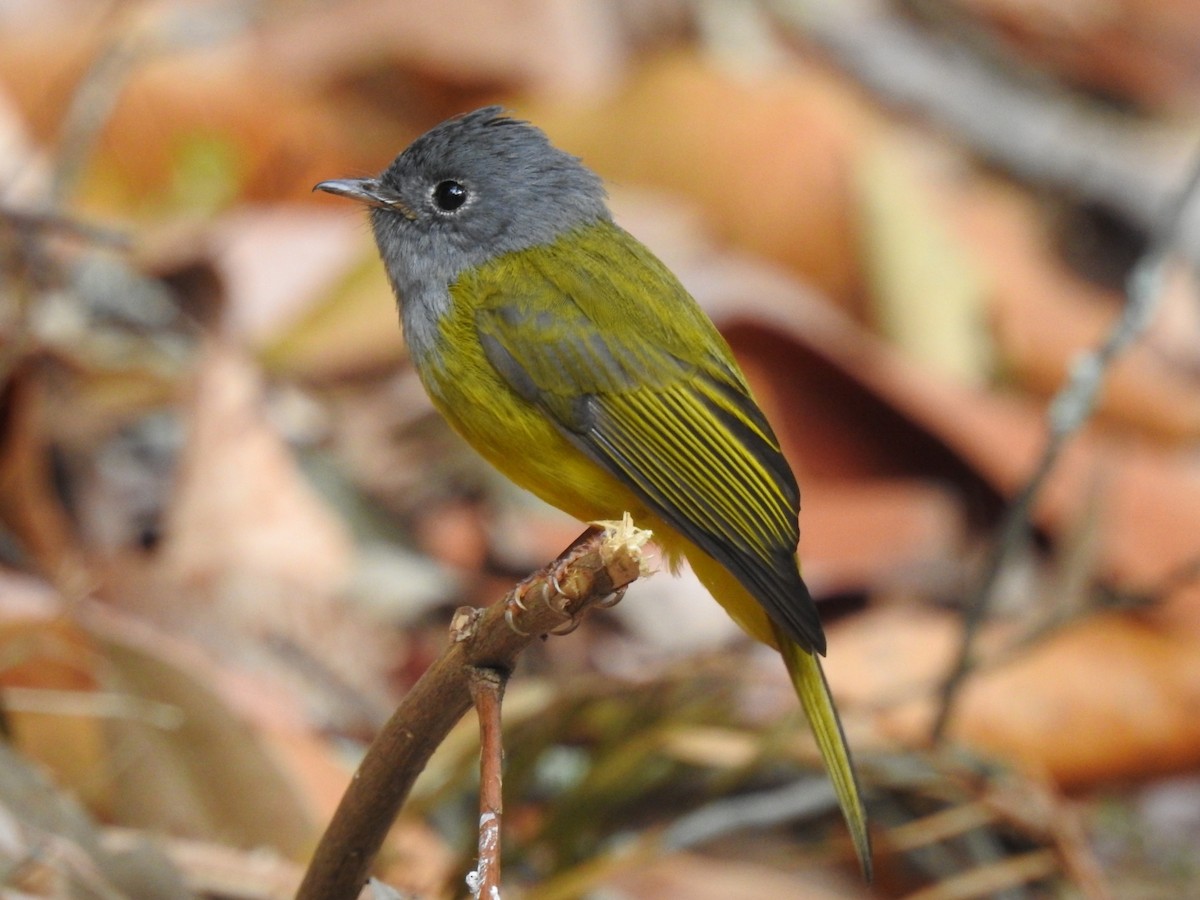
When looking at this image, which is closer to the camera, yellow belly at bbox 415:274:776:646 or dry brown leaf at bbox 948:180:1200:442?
yellow belly at bbox 415:274:776:646

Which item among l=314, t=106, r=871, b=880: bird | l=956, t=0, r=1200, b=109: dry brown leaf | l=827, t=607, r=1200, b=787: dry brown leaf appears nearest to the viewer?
l=314, t=106, r=871, b=880: bird

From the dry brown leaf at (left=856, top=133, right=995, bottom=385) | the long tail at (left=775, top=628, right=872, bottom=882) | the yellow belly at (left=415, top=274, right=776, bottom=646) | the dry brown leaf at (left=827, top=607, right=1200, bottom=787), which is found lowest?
the long tail at (left=775, top=628, right=872, bottom=882)

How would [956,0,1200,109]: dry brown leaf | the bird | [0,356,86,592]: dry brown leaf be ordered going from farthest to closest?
[956,0,1200,109]: dry brown leaf < [0,356,86,592]: dry brown leaf < the bird

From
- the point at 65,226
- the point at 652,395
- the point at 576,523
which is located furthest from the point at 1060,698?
the point at 65,226

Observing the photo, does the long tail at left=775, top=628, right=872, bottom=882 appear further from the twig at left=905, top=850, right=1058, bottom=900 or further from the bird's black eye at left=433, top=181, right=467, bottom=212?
the bird's black eye at left=433, top=181, right=467, bottom=212

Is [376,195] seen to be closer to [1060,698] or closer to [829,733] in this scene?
[829,733]

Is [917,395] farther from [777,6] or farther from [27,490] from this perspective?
[777,6]

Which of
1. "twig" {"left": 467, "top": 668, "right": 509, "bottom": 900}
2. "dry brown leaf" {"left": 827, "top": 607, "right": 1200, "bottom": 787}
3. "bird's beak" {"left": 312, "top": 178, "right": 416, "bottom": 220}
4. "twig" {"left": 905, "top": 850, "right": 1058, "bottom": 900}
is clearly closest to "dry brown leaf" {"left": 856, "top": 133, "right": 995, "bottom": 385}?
"dry brown leaf" {"left": 827, "top": 607, "right": 1200, "bottom": 787}
